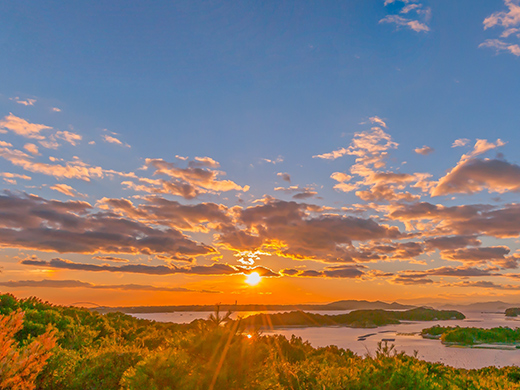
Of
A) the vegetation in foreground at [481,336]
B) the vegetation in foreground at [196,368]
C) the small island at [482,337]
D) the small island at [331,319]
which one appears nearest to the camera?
the vegetation in foreground at [196,368]

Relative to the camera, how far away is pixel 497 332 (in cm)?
6931

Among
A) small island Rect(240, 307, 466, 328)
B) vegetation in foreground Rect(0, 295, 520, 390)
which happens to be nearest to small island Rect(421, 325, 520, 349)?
small island Rect(240, 307, 466, 328)

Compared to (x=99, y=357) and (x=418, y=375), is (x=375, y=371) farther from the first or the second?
(x=99, y=357)

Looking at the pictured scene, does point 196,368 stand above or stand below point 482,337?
above

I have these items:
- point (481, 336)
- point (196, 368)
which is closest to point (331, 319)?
point (481, 336)

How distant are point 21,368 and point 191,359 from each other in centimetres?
374

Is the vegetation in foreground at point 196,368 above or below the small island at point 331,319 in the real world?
above

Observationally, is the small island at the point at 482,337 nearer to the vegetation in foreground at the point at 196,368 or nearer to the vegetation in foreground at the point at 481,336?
the vegetation in foreground at the point at 481,336

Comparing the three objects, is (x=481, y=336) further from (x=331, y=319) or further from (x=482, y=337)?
(x=331, y=319)

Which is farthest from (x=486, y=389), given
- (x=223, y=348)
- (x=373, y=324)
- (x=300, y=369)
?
(x=373, y=324)

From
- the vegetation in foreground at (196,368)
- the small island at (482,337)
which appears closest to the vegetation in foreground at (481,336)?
the small island at (482,337)

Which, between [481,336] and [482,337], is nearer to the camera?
[482,337]

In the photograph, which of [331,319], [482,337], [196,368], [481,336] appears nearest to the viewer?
[196,368]

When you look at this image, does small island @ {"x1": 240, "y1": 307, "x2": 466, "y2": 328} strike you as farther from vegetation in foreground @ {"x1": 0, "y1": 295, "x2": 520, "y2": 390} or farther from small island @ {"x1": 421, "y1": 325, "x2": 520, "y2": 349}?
vegetation in foreground @ {"x1": 0, "y1": 295, "x2": 520, "y2": 390}
